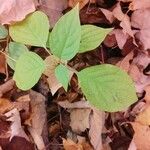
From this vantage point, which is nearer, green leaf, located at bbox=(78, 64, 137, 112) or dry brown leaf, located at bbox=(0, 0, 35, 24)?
green leaf, located at bbox=(78, 64, 137, 112)

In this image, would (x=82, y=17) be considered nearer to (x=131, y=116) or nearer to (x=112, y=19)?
(x=112, y=19)

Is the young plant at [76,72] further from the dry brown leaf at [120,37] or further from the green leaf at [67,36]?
the dry brown leaf at [120,37]

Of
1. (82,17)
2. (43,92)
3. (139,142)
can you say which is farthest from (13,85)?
(139,142)

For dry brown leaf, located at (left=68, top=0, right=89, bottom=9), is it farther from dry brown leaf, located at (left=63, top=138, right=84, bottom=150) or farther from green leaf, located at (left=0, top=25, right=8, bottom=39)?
dry brown leaf, located at (left=63, top=138, right=84, bottom=150)

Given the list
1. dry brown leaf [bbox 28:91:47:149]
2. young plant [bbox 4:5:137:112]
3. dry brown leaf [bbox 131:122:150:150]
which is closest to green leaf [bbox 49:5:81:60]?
young plant [bbox 4:5:137:112]

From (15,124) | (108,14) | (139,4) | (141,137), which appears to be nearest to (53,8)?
(108,14)

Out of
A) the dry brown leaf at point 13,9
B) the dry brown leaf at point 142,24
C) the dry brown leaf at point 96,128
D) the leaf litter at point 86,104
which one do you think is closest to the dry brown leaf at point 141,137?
the leaf litter at point 86,104

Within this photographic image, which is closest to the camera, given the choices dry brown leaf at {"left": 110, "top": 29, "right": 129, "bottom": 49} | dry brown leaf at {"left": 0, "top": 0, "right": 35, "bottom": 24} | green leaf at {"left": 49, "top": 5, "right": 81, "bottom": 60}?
green leaf at {"left": 49, "top": 5, "right": 81, "bottom": 60}
